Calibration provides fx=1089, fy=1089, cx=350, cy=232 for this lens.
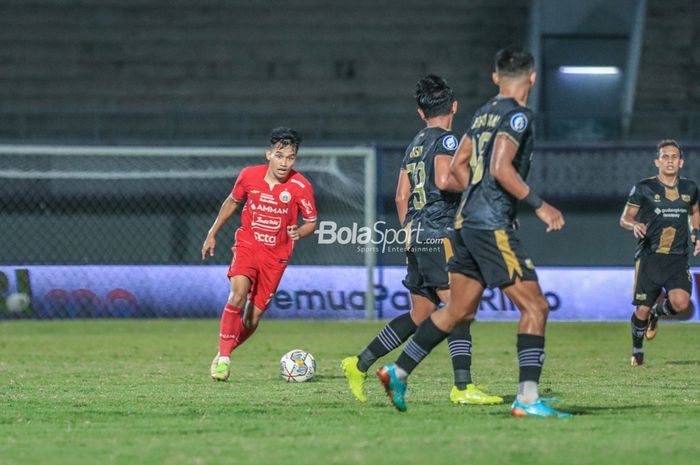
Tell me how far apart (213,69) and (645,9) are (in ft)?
30.3

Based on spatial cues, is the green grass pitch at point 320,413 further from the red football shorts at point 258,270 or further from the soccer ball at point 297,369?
the red football shorts at point 258,270

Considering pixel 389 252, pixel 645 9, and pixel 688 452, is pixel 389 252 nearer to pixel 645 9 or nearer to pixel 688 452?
pixel 645 9

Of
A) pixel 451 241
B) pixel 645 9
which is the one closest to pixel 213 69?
pixel 645 9

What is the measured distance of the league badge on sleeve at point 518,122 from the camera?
5.73 metres

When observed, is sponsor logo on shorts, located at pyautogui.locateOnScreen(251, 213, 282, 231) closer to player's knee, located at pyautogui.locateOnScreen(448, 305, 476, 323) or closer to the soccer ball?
the soccer ball

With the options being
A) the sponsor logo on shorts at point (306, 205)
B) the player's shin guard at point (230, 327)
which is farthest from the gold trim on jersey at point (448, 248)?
the player's shin guard at point (230, 327)

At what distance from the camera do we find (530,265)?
5809mm

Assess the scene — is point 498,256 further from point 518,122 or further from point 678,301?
point 678,301

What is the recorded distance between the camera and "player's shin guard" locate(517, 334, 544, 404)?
5.75 metres

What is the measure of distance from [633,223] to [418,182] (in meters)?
3.47

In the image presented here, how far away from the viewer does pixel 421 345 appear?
6129 millimetres

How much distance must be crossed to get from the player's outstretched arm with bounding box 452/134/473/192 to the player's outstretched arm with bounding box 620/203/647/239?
13.3 ft

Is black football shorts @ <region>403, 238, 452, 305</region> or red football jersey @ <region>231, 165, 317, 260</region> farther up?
red football jersey @ <region>231, 165, 317, 260</region>

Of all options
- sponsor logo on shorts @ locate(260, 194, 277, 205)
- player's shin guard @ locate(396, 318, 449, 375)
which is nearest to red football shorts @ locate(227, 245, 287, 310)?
sponsor logo on shorts @ locate(260, 194, 277, 205)
